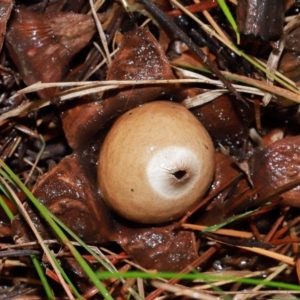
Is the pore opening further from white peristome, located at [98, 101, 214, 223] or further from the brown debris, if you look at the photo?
the brown debris

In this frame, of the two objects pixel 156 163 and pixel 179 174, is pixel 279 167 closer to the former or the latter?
pixel 179 174

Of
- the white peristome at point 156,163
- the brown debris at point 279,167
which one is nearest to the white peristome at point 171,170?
the white peristome at point 156,163

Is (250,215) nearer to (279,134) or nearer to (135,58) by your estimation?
(279,134)

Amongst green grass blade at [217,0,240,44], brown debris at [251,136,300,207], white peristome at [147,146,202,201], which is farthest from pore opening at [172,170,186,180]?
green grass blade at [217,0,240,44]

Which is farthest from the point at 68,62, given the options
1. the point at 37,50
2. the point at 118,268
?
the point at 118,268

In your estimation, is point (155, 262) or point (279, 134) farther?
point (279, 134)

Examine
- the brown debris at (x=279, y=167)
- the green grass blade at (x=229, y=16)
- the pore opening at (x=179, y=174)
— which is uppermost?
the green grass blade at (x=229, y=16)

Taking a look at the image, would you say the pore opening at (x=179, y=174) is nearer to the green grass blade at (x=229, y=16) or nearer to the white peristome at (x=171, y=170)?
the white peristome at (x=171, y=170)

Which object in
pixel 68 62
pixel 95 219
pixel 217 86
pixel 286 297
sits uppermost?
pixel 68 62

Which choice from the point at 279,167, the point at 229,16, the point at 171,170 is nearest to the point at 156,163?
the point at 171,170
